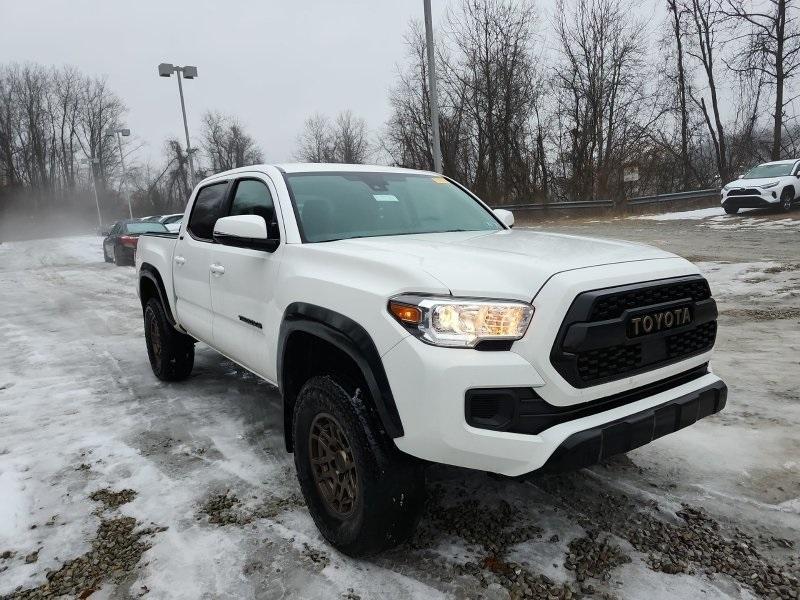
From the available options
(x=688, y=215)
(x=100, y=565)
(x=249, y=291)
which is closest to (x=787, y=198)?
(x=688, y=215)

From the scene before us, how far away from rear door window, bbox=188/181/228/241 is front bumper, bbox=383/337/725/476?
2483 millimetres

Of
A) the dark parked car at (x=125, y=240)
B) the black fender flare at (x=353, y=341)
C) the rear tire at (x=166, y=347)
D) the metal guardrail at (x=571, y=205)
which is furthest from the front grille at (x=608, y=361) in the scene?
the metal guardrail at (x=571, y=205)

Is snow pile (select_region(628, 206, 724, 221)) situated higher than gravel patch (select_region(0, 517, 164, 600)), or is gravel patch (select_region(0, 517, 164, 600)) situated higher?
snow pile (select_region(628, 206, 724, 221))

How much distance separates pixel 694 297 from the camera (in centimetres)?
254

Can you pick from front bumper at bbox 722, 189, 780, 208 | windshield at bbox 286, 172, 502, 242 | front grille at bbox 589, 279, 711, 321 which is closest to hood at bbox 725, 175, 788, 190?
front bumper at bbox 722, 189, 780, 208

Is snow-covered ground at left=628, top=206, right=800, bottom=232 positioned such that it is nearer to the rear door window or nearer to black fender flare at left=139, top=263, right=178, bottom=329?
the rear door window

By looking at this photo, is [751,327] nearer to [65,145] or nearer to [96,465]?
[96,465]

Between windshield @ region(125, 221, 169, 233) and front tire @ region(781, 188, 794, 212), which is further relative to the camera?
windshield @ region(125, 221, 169, 233)

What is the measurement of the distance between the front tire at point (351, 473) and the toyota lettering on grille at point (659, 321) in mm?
1037

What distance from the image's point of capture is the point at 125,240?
17.3 metres

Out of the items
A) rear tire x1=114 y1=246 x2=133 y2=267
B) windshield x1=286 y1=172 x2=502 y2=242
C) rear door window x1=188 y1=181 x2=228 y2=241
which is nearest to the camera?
windshield x1=286 y1=172 x2=502 y2=242

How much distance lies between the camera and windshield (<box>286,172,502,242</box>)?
3300 mm

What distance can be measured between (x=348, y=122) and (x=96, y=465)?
62.8 m

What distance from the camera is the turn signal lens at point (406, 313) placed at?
217 centimetres
